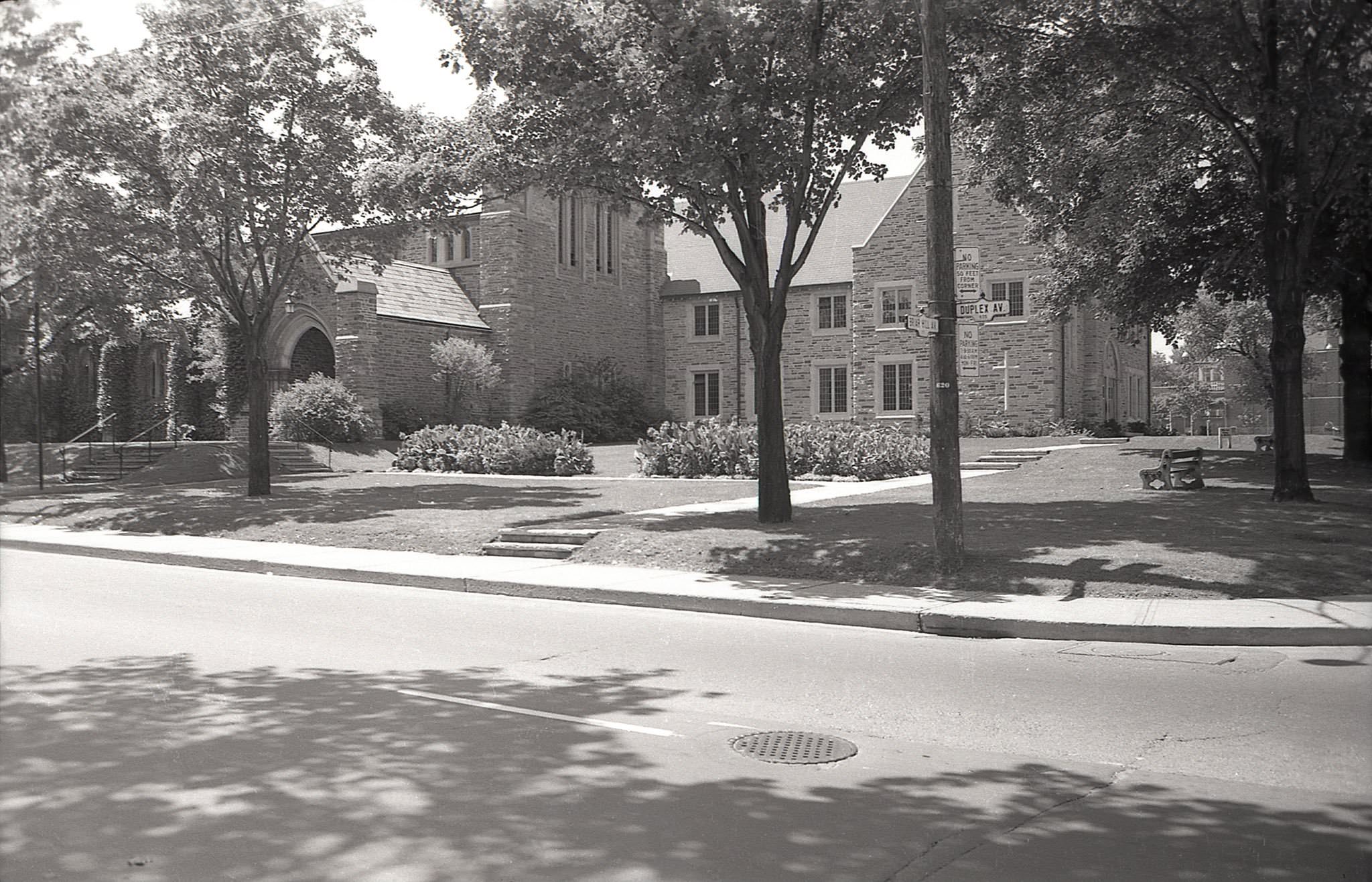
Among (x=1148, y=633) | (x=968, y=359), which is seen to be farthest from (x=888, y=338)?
(x=1148, y=633)

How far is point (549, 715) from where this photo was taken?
21.7ft

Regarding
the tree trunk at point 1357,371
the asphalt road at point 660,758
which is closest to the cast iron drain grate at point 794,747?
the asphalt road at point 660,758

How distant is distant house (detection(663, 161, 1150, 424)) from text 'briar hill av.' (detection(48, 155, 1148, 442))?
7cm

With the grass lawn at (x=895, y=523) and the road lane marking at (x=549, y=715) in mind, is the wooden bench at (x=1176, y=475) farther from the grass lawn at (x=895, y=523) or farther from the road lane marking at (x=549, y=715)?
the road lane marking at (x=549, y=715)

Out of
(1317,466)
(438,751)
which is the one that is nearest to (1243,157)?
(1317,466)

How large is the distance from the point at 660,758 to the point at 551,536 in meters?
9.94

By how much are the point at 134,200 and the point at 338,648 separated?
1673 centimetres

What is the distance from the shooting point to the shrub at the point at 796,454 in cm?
2583

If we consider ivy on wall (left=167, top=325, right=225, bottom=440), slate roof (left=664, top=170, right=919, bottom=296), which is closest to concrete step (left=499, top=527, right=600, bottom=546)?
ivy on wall (left=167, top=325, right=225, bottom=440)

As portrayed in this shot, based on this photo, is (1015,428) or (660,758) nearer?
(660,758)

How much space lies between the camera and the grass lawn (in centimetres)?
1166

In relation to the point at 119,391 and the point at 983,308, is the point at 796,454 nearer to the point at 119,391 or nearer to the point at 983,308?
the point at 983,308

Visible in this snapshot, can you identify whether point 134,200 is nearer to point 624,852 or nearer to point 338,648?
point 338,648

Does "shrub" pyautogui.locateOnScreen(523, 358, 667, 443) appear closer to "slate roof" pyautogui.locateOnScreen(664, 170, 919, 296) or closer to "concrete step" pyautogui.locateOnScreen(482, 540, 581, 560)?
"slate roof" pyautogui.locateOnScreen(664, 170, 919, 296)
